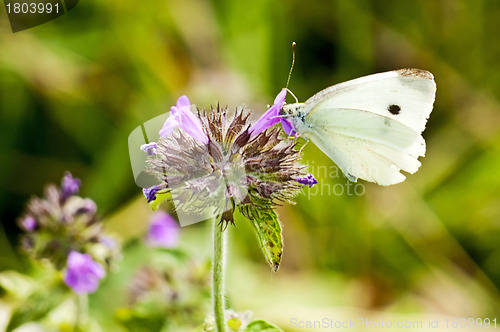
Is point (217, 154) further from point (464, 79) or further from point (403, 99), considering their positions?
point (464, 79)

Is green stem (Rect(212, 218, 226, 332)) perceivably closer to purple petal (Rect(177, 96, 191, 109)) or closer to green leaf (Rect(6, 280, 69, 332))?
purple petal (Rect(177, 96, 191, 109))

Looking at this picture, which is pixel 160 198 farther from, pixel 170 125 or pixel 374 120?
pixel 374 120

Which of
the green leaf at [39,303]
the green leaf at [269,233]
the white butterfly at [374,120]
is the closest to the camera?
the green leaf at [269,233]

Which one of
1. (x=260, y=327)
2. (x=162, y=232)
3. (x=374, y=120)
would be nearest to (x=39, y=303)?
(x=162, y=232)

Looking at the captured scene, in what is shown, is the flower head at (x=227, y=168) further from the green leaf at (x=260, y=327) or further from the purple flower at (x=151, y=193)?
the green leaf at (x=260, y=327)

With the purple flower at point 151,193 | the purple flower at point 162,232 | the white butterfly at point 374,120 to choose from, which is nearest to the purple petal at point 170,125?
the purple flower at point 151,193

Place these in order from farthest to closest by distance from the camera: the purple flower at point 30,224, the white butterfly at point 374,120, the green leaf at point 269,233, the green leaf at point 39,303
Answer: the purple flower at point 30,224 < the green leaf at point 39,303 < the white butterfly at point 374,120 < the green leaf at point 269,233

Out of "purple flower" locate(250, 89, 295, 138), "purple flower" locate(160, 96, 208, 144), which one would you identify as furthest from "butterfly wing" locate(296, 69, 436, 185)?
"purple flower" locate(160, 96, 208, 144)
